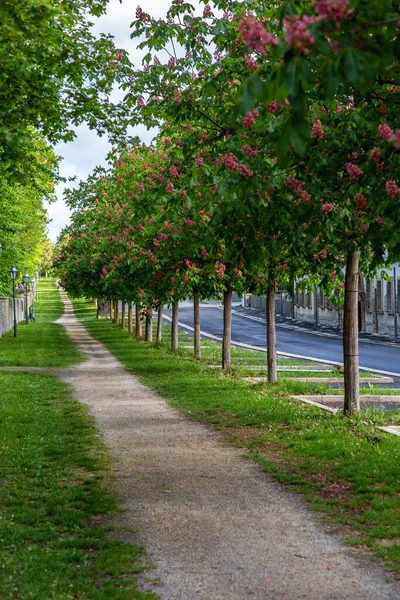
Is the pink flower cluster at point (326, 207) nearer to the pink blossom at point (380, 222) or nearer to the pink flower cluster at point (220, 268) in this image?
the pink blossom at point (380, 222)

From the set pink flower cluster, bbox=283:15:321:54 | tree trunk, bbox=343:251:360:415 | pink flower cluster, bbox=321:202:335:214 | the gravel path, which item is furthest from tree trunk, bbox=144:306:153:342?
pink flower cluster, bbox=283:15:321:54

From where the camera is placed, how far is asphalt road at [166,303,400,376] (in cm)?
3159

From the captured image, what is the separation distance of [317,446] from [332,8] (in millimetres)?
8066

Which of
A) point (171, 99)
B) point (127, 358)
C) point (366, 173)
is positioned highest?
point (171, 99)

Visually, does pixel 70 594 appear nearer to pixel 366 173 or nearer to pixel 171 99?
pixel 366 173

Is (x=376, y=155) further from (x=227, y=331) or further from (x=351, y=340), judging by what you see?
(x=227, y=331)

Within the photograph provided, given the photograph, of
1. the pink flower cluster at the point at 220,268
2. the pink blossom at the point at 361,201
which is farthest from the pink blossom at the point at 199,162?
the pink flower cluster at the point at 220,268

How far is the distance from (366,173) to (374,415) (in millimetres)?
7251

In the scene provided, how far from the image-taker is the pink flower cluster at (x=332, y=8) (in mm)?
3775

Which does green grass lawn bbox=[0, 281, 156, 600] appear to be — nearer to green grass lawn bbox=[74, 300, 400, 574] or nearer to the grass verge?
green grass lawn bbox=[74, 300, 400, 574]

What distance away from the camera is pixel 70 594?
5844 millimetres

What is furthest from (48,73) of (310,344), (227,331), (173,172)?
(310,344)

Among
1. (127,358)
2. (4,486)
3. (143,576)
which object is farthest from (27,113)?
(127,358)

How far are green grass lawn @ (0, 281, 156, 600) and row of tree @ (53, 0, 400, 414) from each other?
9.25 feet
